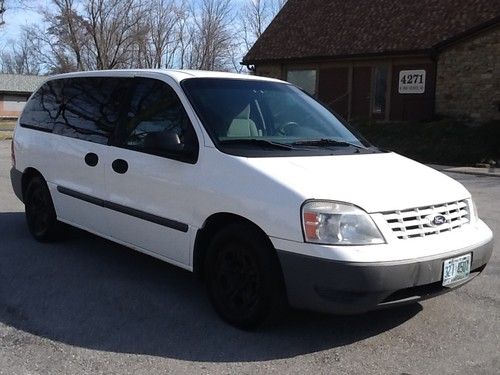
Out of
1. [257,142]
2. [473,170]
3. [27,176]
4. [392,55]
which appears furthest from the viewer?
[392,55]

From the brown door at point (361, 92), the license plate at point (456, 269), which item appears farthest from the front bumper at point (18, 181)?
the brown door at point (361, 92)

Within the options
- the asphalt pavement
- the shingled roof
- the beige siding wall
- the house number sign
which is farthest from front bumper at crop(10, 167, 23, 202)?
the house number sign

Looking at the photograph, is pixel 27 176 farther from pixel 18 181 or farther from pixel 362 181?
pixel 362 181

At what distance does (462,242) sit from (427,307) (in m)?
0.85

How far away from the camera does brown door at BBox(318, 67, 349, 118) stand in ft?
78.4

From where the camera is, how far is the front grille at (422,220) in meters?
3.67

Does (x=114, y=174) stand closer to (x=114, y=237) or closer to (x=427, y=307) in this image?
(x=114, y=237)

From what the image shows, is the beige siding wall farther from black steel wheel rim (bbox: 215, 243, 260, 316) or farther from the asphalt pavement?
black steel wheel rim (bbox: 215, 243, 260, 316)

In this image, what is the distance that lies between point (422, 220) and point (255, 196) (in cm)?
106

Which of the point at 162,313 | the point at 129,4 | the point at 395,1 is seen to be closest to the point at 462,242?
the point at 162,313

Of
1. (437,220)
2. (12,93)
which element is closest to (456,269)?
(437,220)

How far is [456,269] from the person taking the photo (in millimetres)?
3881

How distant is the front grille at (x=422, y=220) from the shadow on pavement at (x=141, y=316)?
814mm

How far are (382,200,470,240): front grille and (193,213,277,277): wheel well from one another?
973 mm
